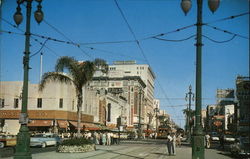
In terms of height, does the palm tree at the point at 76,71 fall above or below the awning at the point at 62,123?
above

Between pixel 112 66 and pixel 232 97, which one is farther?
pixel 112 66

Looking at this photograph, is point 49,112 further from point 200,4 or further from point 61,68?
point 200,4

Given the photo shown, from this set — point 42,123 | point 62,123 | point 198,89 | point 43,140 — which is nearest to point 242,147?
point 198,89

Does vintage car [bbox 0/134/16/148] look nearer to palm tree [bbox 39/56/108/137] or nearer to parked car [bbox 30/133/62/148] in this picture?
parked car [bbox 30/133/62/148]

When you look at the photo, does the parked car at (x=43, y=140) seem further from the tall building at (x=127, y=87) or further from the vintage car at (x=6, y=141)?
the tall building at (x=127, y=87)

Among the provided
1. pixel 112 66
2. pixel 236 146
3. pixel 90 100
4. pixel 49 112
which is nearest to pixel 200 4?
pixel 236 146

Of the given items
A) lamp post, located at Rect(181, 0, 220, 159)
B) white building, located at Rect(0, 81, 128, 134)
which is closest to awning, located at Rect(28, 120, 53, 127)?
→ white building, located at Rect(0, 81, 128, 134)

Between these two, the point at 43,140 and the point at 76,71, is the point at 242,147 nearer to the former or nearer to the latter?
the point at 76,71

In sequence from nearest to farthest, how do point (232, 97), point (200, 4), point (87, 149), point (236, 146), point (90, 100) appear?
point (200, 4), point (236, 146), point (87, 149), point (90, 100), point (232, 97)

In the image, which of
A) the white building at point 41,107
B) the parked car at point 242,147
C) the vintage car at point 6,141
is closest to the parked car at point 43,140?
the vintage car at point 6,141

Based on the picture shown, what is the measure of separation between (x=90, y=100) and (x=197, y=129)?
6448 centimetres

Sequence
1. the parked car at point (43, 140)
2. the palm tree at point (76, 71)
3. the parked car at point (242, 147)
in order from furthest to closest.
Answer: the parked car at point (43, 140)
the palm tree at point (76, 71)
the parked car at point (242, 147)

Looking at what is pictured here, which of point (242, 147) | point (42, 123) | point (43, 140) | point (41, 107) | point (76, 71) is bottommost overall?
point (43, 140)

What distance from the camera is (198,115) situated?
13.3 metres
